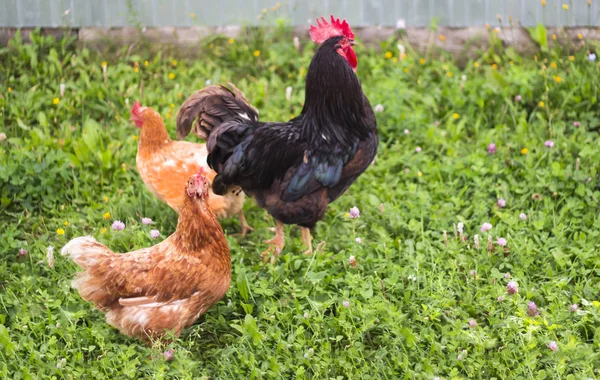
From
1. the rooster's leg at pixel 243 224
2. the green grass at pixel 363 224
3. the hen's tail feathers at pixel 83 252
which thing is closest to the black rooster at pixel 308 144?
the green grass at pixel 363 224

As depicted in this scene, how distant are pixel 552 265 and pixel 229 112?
241 centimetres

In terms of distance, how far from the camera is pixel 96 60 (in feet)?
24.5

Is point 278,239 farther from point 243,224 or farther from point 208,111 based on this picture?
point 208,111

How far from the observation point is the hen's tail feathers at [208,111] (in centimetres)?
493

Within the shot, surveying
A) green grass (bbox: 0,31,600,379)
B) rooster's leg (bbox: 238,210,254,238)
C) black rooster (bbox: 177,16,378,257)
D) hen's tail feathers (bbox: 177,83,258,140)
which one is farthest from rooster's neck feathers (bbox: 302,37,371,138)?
rooster's leg (bbox: 238,210,254,238)

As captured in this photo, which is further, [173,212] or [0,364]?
[173,212]

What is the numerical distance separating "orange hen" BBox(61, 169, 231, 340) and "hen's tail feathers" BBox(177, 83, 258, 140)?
3.06ft

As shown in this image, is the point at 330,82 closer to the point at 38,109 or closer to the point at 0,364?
the point at 0,364

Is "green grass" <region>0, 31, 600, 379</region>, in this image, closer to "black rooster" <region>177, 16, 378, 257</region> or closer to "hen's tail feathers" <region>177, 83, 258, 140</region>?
"black rooster" <region>177, 16, 378, 257</region>

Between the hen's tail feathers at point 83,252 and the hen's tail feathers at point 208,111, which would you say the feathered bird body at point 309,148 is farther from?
the hen's tail feathers at point 83,252

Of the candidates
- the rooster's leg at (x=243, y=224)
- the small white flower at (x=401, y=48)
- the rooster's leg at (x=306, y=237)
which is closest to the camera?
the rooster's leg at (x=306, y=237)

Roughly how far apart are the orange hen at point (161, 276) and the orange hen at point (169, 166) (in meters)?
0.97

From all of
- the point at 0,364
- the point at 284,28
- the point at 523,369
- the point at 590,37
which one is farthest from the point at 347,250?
the point at 590,37

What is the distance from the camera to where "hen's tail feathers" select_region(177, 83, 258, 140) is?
493 cm
